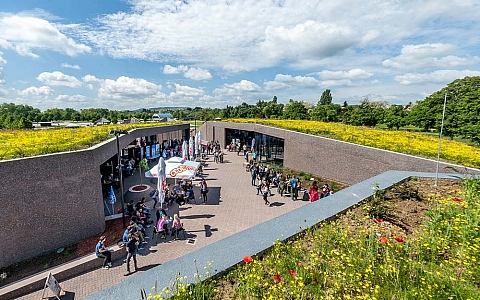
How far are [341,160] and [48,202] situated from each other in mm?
14748

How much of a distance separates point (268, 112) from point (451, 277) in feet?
196

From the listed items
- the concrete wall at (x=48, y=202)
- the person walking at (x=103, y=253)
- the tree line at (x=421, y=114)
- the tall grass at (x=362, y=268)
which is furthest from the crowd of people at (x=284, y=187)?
the tree line at (x=421, y=114)

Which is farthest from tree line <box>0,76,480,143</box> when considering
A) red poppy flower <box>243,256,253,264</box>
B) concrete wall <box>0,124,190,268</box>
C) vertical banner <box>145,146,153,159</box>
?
red poppy flower <box>243,256,253,264</box>

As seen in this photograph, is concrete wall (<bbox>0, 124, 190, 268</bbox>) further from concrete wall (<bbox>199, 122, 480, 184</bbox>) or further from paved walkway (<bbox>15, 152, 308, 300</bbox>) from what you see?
concrete wall (<bbox>199, 122, 480, 184</bbox>)

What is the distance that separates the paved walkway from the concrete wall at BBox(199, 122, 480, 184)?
384 centimetres

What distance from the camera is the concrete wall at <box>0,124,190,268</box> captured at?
8055 millimetres

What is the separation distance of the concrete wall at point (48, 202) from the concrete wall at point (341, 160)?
13.2m

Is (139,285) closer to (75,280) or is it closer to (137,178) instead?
(75,280)

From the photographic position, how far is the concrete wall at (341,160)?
11211 mm

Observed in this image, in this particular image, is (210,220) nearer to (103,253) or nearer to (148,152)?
(103,253)

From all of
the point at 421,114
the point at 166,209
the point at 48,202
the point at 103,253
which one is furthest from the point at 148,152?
the point at 421,114

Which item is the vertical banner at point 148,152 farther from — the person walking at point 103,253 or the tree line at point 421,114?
the person walking at point 103,253

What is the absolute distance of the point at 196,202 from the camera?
533 inches

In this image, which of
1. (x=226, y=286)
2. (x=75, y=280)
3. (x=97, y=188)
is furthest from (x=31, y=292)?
(x=226, y=286)
